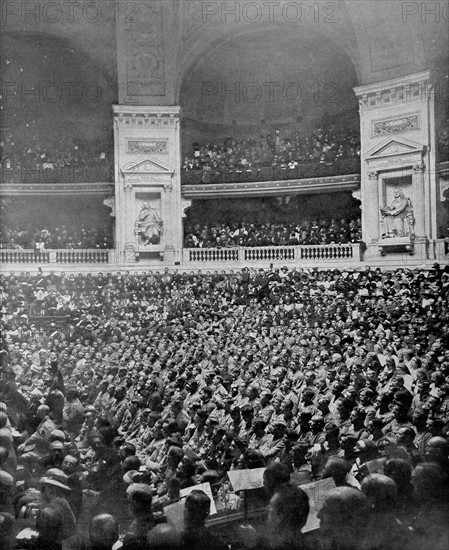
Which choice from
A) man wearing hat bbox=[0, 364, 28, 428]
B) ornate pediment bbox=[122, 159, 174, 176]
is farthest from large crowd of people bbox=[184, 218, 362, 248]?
man wearing hat bbox=[0, 364, 28, 428]

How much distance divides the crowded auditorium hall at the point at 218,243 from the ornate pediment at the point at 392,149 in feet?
0.12

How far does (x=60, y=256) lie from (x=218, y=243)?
185 cm

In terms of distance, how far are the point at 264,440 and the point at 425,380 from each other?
154 cm

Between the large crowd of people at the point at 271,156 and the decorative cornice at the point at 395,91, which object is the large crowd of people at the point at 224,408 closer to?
the large crowd of people at the point at 271,156

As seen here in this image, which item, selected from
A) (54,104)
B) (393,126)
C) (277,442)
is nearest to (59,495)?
(277,442)

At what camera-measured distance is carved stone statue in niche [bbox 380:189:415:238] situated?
22.2 ft

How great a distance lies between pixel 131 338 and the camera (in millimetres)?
6953

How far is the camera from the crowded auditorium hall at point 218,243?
17.9 ft

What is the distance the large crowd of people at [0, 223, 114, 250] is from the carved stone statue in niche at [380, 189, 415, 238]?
3032 mm

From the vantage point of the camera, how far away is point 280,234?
7.63 m

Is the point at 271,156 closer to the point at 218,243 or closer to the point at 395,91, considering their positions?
the point at 218,243

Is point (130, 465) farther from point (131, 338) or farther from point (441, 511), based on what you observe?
point (131, 338)

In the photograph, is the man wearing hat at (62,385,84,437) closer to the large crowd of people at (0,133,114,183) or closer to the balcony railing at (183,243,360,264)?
the balcony railing at (183,243,360,264)

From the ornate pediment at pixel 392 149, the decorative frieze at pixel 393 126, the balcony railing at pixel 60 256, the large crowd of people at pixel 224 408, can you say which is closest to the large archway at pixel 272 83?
the decorative frieze at pixel 393 126
